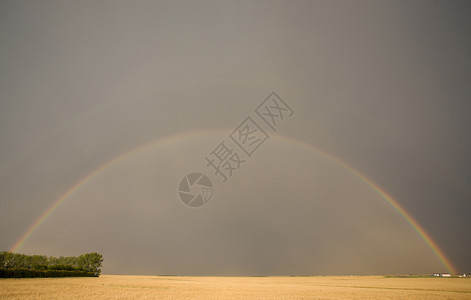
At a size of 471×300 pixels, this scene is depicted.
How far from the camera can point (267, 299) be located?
32.4 m

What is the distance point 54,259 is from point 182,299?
174 m

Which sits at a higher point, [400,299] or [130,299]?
[130,299]

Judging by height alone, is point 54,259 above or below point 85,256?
above

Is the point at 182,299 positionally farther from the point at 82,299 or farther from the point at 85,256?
the point at 85,256

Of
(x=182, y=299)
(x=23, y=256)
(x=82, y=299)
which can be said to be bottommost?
(x=182, y=299)

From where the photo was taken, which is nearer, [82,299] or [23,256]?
[82,299]

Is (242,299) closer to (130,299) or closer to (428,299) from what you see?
(130,299)

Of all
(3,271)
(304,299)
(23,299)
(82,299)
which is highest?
(3,271)

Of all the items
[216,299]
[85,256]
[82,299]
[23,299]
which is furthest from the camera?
[85,256]

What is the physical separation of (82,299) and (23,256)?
146 meters

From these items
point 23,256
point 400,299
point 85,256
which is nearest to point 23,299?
point 400,299

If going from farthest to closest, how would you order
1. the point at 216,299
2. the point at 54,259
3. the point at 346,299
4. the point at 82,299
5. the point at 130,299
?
the point at 54,259
the point at 346,299
the point at 216,299
the point at 130,299
the point at 82,299

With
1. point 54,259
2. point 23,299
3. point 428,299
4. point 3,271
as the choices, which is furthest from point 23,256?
point 428,299

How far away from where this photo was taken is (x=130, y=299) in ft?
95.8
